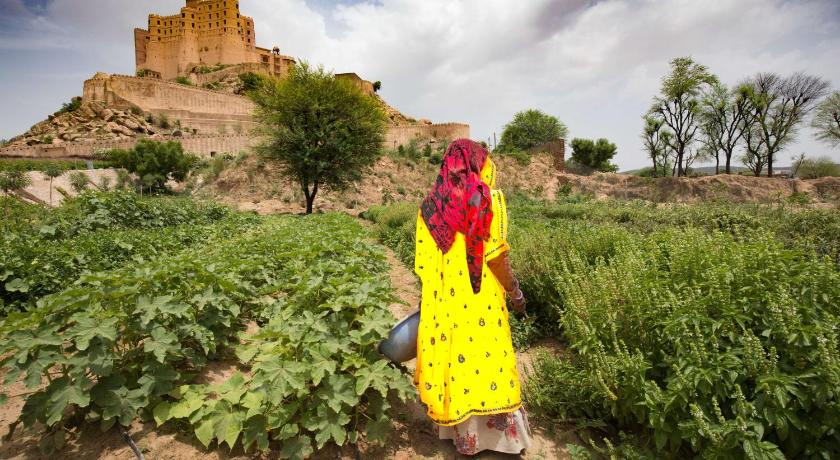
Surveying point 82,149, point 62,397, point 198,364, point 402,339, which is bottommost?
point 198,364

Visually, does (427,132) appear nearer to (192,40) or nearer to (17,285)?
(192,40)

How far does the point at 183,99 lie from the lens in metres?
44.1

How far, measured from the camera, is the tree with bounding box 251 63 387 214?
17.9 metres

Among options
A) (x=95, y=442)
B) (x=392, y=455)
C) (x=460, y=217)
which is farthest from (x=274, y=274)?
(x=460, y=217)

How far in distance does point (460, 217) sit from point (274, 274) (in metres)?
3.23

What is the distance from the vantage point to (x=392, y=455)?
216 centimetres

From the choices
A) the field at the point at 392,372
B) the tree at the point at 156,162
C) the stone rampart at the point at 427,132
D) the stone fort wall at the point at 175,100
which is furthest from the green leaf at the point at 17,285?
the stone fort wall at the point at 175,100

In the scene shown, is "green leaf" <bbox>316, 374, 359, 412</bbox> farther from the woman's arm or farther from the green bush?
the green bush

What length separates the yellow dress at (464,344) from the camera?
1.96 meters

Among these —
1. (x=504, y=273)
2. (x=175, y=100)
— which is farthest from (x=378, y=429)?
(x=175, y=100)

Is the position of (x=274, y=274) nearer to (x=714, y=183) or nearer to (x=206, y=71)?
(x=714, y=183)

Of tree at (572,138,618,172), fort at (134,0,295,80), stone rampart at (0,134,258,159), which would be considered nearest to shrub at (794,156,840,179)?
tree at (572,138,618,172)

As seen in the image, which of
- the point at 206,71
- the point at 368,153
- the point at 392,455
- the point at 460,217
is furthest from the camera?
the point at 206,71

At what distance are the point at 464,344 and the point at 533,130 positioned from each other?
57.1m
